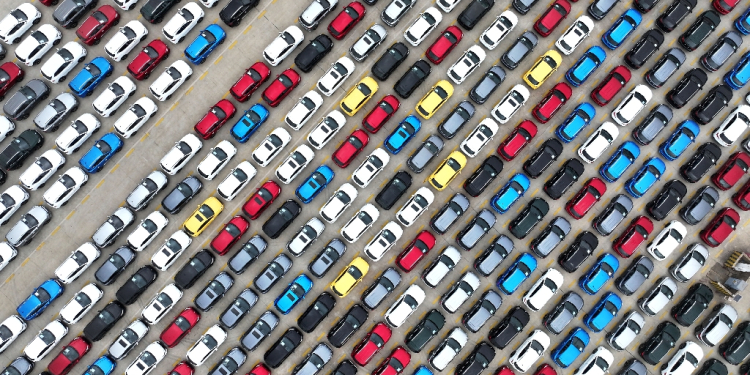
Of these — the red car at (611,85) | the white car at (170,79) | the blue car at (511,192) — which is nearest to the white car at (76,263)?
the white car at (170,79)

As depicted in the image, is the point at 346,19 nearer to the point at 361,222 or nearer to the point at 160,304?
the point at 361,222

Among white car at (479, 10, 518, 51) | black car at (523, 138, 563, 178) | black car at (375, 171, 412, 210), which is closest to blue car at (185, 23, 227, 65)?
black car at (375, 171, 412, 210)

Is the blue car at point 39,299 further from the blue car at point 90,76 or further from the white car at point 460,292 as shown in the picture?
the white car at point 460,292

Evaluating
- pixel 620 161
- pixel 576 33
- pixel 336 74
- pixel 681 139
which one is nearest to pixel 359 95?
pixel 336 74

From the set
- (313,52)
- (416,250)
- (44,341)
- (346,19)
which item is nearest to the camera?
(44,341)

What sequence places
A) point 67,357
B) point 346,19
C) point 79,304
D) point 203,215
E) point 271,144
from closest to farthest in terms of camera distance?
1. point 79,304
2. point 67,357
3. point 203,215
4. point 271,144
5. point 346,19

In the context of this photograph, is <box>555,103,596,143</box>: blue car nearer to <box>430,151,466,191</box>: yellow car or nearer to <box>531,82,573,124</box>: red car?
<box>531,82,573,124</box>: red car

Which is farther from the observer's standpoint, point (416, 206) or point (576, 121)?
point (576, 121)

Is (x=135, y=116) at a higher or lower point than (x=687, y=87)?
lower
